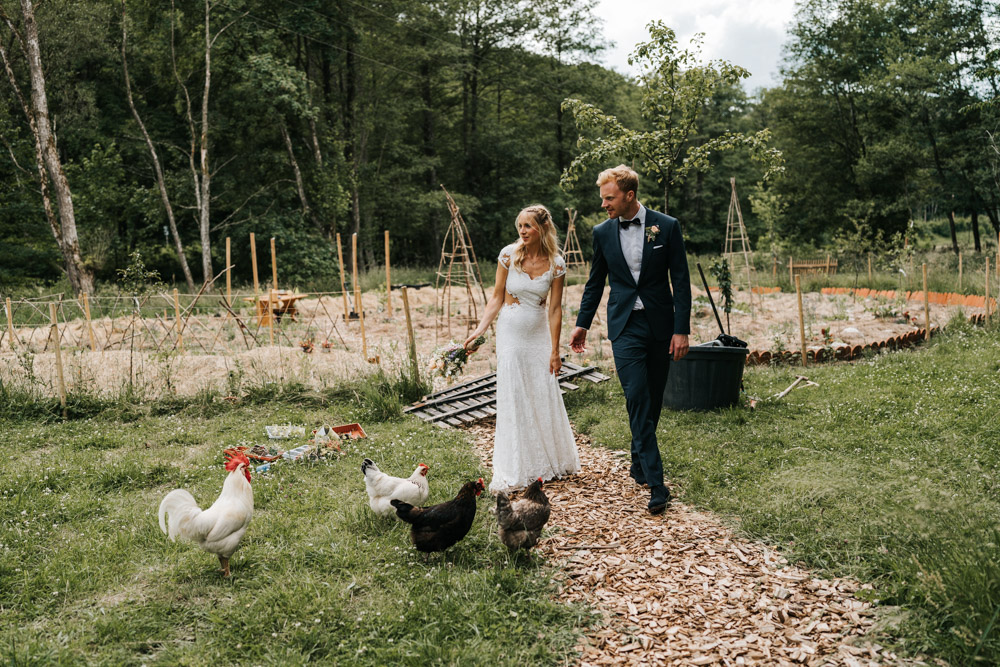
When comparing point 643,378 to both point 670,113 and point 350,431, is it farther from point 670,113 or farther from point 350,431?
point 670,113

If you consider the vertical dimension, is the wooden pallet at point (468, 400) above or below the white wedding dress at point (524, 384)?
below

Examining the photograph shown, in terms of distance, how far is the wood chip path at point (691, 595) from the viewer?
8.75 ft

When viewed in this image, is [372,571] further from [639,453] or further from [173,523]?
[639,453]

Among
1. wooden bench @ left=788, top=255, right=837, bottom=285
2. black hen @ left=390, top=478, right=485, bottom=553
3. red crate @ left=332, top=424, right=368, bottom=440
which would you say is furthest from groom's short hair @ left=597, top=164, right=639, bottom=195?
wooden bench @ left=788, top=255, right=837, bottom=285

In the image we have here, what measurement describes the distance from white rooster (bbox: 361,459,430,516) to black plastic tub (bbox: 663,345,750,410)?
308cm

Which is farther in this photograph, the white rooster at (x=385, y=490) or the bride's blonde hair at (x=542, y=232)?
the bride's blonde hair at (x=542, y=232)

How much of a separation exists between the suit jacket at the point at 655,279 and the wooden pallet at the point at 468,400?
2290 mm

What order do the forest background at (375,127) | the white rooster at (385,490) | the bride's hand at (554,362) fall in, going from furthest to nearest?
the forest background at (375,127), the bride's hand at (554,362), the white rooster at (385,490)

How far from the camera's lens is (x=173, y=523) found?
10.2 feet

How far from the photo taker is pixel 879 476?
166 inches

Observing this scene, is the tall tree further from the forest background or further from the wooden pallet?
the wooden pallet

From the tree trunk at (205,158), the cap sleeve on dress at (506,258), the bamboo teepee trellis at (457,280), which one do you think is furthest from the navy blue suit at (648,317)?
the tree trunk at (205,158)

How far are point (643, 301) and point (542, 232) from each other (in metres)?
0.84

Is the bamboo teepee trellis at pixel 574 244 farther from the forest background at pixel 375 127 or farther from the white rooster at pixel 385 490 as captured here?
the white rooster at pixel 385 490
